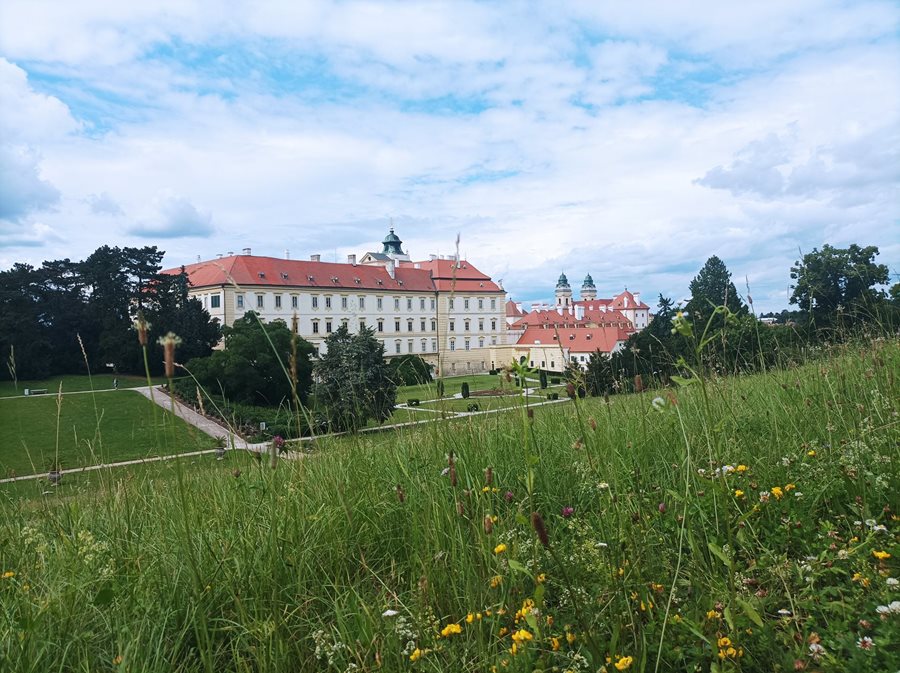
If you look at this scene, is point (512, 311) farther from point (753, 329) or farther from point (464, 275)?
point (753, 329)

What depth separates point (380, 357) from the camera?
94.5 feet

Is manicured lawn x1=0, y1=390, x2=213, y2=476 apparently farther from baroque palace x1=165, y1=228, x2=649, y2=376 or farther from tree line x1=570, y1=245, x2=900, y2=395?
baroque palace x1=165, y1=228, x2=649, y2=376

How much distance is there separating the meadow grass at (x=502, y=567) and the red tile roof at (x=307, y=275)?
195 feet

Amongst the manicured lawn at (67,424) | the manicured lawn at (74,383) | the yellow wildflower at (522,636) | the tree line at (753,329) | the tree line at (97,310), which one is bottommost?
the manicured lawn at (67,424)

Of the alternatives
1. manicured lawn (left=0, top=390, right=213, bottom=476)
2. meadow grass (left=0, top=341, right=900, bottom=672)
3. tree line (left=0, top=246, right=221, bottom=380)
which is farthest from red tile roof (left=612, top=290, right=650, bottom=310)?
meadow grass (left=0, top=341, right=900, bottom=672)

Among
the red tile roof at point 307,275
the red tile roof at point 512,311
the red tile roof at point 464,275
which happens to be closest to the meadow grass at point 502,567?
the red tile roof at point 307,275

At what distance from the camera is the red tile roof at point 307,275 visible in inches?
2549

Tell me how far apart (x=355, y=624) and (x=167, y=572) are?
0.73 m

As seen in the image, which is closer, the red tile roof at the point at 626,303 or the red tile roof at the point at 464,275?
the red tile roof at the point at 464,275

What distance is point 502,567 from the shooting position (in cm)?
205

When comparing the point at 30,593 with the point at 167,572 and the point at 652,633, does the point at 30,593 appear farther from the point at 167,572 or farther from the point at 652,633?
the point at 652,633

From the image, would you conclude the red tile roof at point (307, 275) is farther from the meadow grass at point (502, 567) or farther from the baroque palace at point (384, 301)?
the meadow grass at point (502, 567)

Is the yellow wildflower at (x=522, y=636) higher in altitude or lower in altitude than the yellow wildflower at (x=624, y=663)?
higher

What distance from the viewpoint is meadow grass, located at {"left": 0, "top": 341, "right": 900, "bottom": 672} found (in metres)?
1.81
